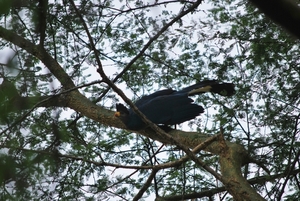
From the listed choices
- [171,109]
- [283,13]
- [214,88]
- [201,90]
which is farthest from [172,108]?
[283,13]

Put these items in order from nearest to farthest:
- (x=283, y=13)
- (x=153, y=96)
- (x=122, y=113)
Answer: (x=283, y=13), (x=122, y=113), (x=153, y=96)

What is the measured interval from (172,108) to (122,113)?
0.41m

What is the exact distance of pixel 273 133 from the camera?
14.6 feet

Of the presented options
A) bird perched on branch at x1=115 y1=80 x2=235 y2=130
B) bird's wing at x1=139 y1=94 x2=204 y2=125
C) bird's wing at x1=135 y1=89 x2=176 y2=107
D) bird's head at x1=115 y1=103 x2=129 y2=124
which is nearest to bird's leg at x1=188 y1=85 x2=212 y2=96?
bird perched on branch at x1=115 y1=80 x2=235 y2=130

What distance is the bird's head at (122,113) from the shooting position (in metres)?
4.10

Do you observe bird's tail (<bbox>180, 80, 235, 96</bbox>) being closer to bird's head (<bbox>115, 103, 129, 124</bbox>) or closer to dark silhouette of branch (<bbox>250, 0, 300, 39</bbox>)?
bird's head (<bbox>115, 103, 129, 124</bbox>)

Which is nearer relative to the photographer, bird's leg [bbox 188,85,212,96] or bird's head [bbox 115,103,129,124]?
bird's head [bbox 115,103,129,124]

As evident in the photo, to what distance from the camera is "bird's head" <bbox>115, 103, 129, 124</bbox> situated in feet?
13.5

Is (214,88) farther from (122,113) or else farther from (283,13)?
(283,13)

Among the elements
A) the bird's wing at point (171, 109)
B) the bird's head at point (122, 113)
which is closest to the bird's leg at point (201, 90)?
the bird's wing at point (171, 109)

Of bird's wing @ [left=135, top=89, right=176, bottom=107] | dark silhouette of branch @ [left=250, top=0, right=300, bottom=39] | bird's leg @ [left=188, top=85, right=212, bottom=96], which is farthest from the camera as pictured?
bird's wing @ [left=135, top=89, right=176, bottom=107]

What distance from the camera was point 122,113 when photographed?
4.13 meters

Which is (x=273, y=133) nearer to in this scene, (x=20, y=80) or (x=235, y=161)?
(x=235, y=161)

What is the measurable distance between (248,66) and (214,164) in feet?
3.33
